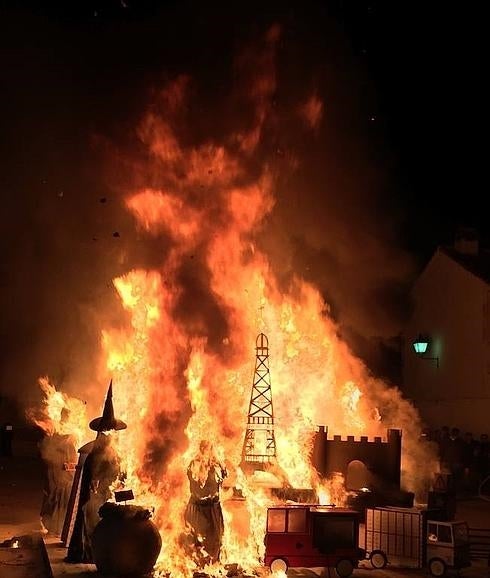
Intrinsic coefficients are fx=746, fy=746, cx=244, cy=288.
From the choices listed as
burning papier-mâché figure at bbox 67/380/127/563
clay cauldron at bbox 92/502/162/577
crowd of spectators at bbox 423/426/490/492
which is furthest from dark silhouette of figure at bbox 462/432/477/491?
clay cauldron at bbox 92/502/162/577

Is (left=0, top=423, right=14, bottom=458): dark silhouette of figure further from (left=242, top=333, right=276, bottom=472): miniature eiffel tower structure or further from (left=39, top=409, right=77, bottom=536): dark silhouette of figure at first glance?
(left=39, top=409, right=77, bottom=536): dark silhouette of figure

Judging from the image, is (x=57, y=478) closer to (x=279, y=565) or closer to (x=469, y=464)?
(x=279, y=565)

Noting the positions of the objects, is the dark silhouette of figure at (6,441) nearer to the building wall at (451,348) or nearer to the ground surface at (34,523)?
the ground surface at (34,523)

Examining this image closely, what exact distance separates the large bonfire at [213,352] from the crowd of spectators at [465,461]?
1.28m

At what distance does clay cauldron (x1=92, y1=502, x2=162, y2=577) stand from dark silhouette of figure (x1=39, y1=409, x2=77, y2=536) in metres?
3.08

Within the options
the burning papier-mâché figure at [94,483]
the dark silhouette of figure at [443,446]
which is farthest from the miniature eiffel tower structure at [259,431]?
the dark silhouette of figure at [443,446]

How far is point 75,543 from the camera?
12.0 meters

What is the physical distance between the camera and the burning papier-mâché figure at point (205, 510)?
11703 millimetres

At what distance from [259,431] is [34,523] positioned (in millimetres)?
6005

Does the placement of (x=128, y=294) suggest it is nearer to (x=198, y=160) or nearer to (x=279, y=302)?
(x=198, y=160)

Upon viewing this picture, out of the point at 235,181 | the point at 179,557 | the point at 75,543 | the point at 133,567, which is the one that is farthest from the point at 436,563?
the point at 235,181

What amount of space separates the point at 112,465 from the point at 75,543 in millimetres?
1337

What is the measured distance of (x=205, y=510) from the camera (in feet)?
38.8

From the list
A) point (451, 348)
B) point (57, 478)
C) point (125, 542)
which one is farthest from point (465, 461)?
point (125, 542)
